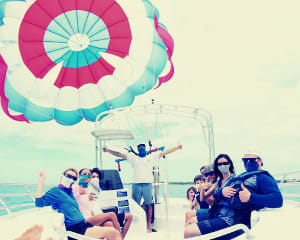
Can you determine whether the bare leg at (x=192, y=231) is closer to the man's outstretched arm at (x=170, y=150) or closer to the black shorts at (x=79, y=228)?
the black shorts at (x=79, y=228)

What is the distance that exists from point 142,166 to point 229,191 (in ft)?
9.00

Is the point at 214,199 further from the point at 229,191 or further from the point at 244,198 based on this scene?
the point at 244,198

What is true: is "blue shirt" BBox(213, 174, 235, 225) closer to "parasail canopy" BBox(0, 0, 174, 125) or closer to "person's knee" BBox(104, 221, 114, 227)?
"person's knee" BBox(104, 221, 114, 227)

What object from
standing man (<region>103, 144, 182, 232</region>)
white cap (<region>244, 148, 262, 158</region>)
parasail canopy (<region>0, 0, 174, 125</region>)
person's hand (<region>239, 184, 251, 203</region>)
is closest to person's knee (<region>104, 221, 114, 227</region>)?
standing man (<region>103, 144, 182, 232</region>)

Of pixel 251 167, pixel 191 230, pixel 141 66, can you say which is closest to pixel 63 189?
pixel 191 230

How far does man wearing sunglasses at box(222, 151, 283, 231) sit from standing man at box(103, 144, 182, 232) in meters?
2.57

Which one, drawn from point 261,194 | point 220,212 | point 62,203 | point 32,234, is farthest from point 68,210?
point 261,194

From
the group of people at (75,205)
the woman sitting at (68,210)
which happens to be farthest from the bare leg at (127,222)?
the woman sitting at (68,210)

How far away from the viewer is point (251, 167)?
2.79 m

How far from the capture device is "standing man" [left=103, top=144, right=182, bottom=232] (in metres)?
5.10

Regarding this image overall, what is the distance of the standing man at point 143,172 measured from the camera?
510cm

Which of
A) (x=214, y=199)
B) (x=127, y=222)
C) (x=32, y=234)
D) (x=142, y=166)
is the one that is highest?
(x=142, y=166)

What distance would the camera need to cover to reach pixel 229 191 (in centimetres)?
265

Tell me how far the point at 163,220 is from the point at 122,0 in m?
5.06
